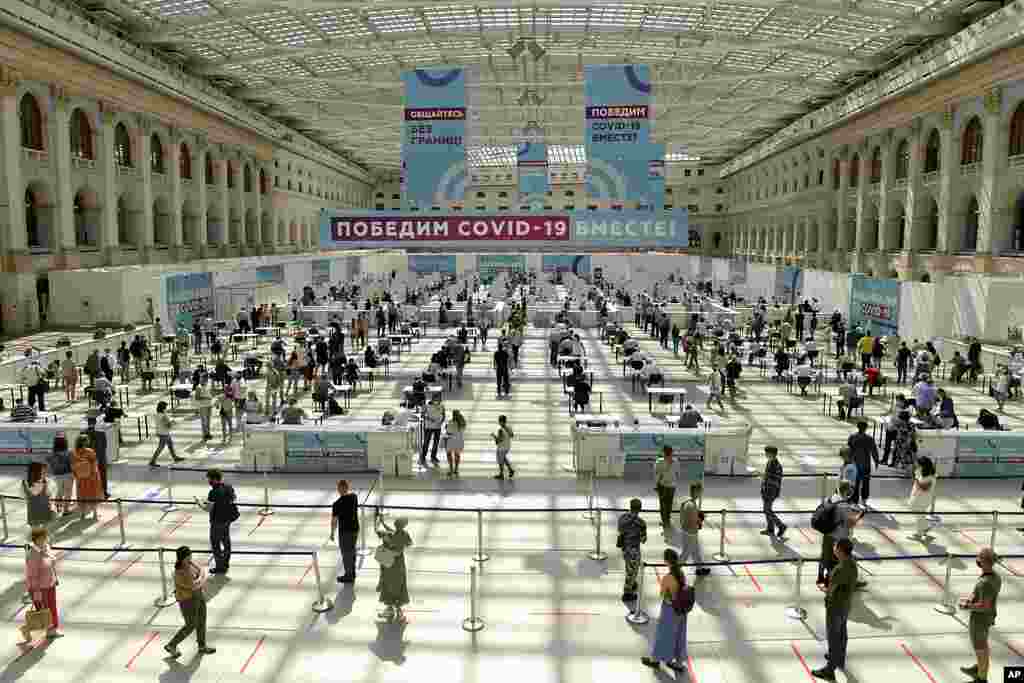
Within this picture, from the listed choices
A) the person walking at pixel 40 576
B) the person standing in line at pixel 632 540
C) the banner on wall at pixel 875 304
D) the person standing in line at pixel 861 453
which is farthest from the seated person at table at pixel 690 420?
the banner on wall at pixel 875 304

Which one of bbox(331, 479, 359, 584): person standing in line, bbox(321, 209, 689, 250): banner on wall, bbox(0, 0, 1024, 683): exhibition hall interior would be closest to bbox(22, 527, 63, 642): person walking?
bbox(0, 0, 1024, 683): exhibition hall interior

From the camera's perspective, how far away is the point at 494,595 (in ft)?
27.4

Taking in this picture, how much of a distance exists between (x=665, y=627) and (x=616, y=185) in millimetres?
17536

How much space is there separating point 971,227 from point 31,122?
39.9m

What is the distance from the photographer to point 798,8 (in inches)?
1179

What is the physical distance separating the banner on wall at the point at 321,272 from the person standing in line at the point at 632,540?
38339 millimetres

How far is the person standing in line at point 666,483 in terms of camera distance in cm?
994

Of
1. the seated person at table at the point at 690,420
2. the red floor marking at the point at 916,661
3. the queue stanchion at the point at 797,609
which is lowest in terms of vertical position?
the red floor marking at the point at 916,661

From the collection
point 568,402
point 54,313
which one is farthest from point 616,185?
point 54,313

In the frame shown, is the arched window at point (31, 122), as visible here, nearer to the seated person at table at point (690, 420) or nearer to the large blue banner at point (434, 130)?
the large blue banner at point (434, 130)

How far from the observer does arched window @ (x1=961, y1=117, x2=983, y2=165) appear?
108 ft

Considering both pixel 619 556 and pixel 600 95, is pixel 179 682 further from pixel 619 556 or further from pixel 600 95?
pixel 600 95

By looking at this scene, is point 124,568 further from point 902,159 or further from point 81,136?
point 902,159

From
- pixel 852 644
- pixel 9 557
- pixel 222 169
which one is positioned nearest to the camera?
pixel 852 644
